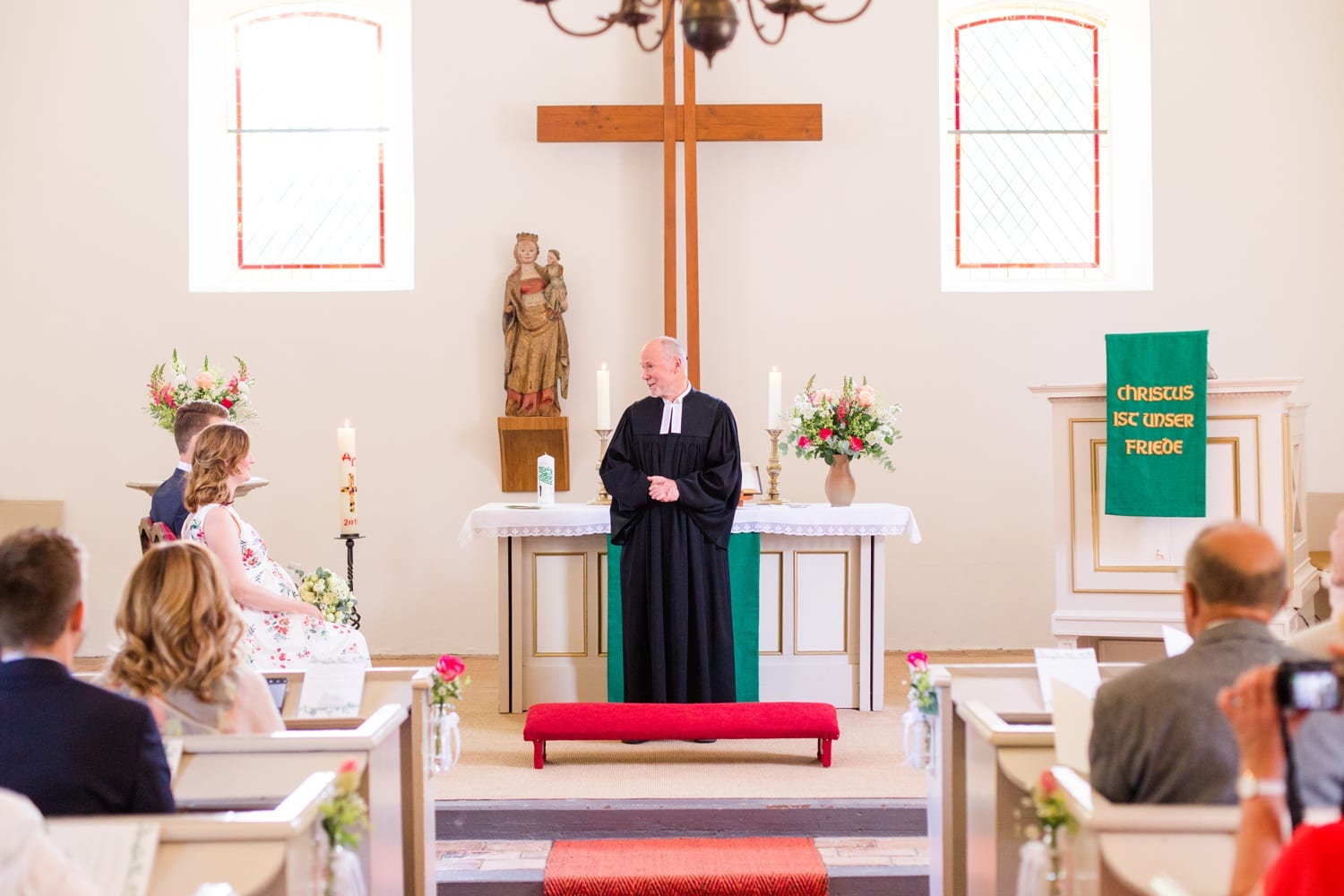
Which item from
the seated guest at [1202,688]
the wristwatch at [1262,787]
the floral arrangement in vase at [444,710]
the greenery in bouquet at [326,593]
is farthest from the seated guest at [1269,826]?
the greenery in bouquet at [326,593]

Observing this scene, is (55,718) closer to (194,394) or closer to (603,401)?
(603,401)

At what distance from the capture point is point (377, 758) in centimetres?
274

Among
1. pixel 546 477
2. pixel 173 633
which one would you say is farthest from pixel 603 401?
pixel 173 633

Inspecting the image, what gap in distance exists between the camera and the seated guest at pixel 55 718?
2.01 meters

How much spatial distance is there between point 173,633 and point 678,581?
10.6ft

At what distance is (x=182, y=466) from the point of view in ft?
15.5

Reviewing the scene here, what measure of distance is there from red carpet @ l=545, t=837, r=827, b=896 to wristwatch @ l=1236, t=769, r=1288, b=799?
2.30 meters

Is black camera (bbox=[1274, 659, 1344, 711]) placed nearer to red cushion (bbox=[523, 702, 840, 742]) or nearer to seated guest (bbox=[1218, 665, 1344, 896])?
seated guest (bbox=[1218, 665, 1344, 896])

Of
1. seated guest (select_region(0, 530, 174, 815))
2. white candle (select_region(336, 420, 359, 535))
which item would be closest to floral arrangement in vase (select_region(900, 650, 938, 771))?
seated guest (select_region(0, 530, 174, 815))

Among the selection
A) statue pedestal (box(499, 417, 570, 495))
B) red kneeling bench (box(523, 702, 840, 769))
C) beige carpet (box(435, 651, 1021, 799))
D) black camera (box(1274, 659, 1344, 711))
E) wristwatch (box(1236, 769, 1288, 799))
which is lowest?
beige carpet (box(435, 651, 1021, 799))

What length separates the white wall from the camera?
7406 millimetres

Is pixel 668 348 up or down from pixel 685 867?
up

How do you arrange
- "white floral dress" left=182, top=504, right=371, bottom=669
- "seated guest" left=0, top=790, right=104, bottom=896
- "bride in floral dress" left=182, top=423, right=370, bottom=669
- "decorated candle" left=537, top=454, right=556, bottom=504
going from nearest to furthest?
"seated guest" left=0, top=790, right=104, bottom=896, "bride in floral dress" left=182, top=423, right=370, bottom=669, "white floral dress" left=182, top=504, right=371, bottom=669, "decorated candle" left=537, top=454, right=556, bottom=504

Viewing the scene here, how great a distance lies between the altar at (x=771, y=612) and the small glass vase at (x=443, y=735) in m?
2.47
